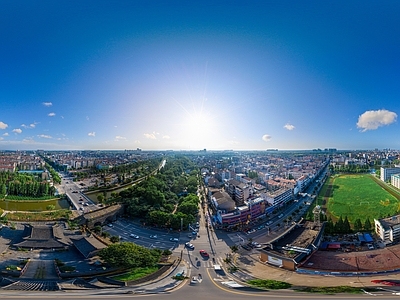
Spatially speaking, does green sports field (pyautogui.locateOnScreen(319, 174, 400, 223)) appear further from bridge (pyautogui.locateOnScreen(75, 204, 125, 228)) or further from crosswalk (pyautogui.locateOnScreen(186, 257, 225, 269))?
bridge (pyautogui.locateOnScreen(75, 204, 125, 228))

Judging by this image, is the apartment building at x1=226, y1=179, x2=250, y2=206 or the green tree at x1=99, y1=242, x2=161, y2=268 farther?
the apartment building at x1=226, y1=179, x2=250, y2=206

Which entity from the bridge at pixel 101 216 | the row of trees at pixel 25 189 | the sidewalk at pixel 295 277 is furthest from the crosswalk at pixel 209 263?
the row of trees at pixel 25 189

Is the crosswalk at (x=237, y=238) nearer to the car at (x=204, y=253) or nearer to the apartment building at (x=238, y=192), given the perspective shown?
the car at (x=204, y=253)

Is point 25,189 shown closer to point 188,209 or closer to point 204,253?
point 188,209

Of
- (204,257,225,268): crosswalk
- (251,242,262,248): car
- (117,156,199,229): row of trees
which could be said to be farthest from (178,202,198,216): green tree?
(204,257,225,268): crosswalk

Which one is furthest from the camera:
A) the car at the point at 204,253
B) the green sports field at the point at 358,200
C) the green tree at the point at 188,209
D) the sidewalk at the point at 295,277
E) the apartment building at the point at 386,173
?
the apartment building at the point at 386,173

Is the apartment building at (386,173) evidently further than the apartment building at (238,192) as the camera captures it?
Yes
